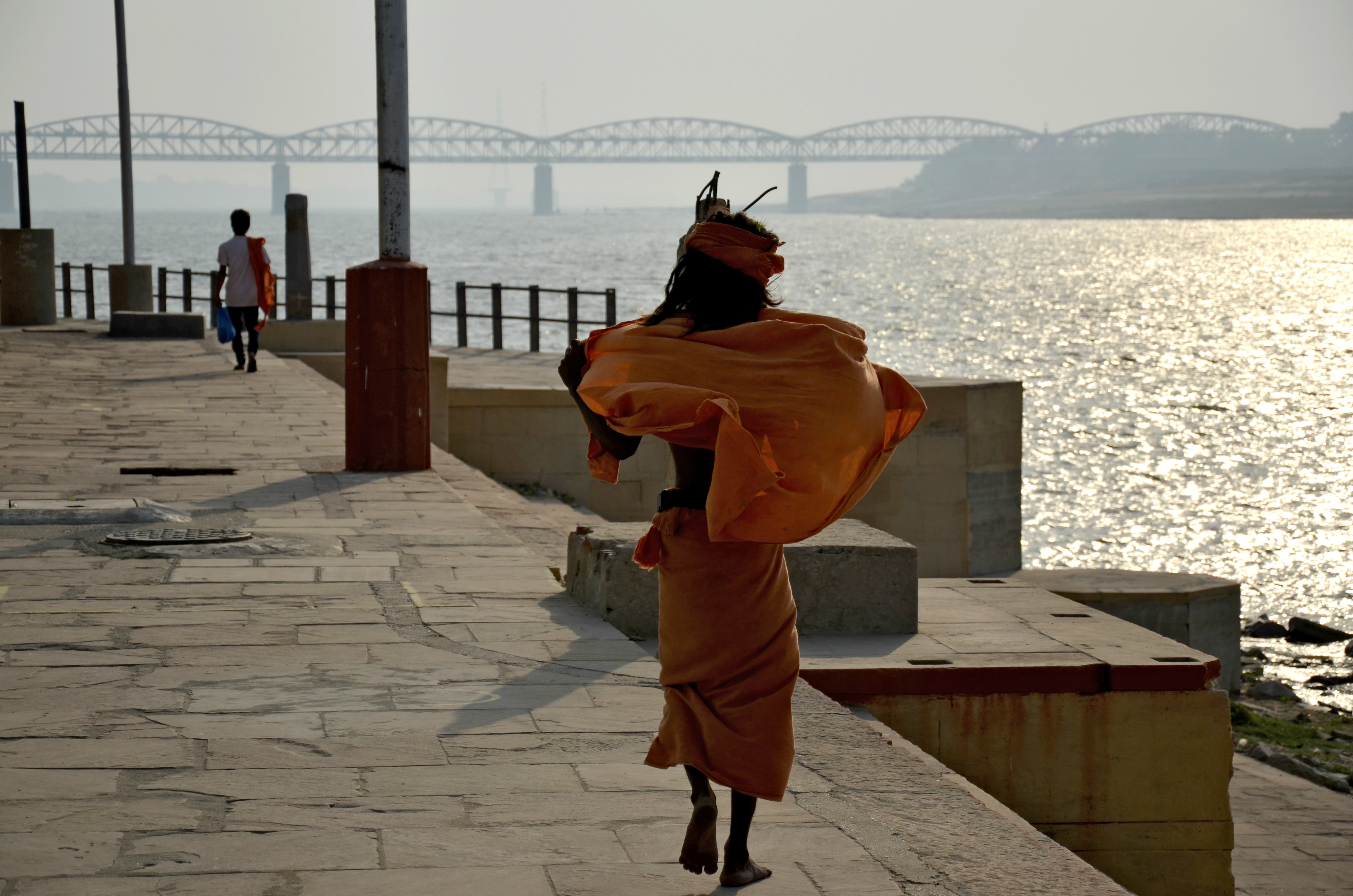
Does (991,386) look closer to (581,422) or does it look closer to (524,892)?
(581,422)

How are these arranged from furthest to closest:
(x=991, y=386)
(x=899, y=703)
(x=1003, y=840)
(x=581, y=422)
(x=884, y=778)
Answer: (x=991, y=386)
(x=581, y=422)
(x=899, y=703)
(x=884, y=778)
(x=1003, y=840)

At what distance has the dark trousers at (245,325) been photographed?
14664 millimetres

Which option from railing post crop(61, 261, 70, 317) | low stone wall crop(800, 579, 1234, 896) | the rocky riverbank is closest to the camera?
low stone wall crop(800, 579, 1234, 896)

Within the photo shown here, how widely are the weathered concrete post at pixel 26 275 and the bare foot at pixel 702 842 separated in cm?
1990

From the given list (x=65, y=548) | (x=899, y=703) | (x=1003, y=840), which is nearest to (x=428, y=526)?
(x=65, y=548)

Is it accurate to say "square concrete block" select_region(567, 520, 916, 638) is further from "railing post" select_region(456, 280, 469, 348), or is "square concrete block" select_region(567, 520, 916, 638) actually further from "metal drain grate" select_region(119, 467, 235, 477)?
"railing post" select_region(456, 280, 469, 348)

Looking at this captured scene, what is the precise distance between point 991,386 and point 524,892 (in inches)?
470

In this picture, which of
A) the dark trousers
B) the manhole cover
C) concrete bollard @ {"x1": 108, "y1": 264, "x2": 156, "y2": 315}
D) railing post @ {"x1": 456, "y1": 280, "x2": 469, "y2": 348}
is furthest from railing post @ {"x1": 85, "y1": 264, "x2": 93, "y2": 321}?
the manhole cover

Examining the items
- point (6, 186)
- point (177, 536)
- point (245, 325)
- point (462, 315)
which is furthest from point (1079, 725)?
point (6, 186)

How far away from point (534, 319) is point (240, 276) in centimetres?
740

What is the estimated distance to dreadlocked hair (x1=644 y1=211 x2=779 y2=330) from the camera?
3369 millimetres

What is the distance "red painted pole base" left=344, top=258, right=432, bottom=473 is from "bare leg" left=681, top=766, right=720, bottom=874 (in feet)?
20.0

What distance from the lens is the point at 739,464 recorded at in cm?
319

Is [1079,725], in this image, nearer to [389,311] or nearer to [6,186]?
[389,311]
